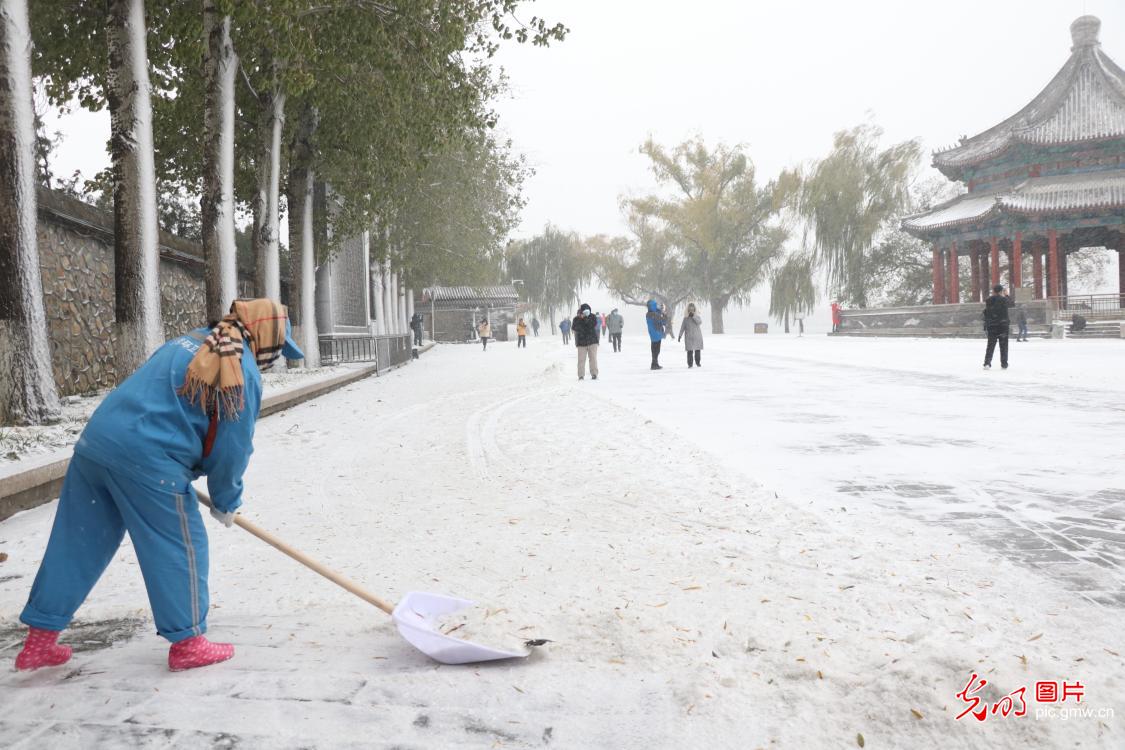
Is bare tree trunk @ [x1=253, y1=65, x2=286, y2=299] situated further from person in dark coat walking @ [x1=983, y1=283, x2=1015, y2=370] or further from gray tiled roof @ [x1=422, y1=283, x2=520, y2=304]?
gray tiled roof @ [x1=422, y1=283, x2=520, y2=304]

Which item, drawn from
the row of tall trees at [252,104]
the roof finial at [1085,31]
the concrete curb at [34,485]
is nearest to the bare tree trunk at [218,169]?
the row of tall trees at [252,104]

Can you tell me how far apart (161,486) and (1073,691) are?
3.04m

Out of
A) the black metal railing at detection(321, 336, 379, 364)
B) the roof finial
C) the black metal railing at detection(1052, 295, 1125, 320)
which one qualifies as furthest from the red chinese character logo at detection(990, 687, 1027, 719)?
the roof finial

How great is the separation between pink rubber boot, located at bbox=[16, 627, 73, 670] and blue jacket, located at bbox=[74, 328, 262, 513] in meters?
0.66

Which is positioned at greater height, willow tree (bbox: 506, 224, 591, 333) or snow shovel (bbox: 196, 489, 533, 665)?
willow tree (bbox: 506, 224, 591, 333)

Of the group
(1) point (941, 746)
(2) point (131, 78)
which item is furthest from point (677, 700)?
(2) point (131, 78)

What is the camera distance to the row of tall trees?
978 cm

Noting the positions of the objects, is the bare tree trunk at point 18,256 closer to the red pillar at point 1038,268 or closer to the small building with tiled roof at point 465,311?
the red pillar at point 1038,268

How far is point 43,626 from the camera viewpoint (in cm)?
288

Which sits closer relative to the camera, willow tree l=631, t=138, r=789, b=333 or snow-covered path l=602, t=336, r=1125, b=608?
snow-covered path l=602, t=336, r=1125, b=608

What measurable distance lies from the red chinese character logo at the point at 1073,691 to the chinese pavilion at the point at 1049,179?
37066 mm

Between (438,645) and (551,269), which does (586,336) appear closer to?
(438,645)

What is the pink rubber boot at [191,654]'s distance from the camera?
2900mm

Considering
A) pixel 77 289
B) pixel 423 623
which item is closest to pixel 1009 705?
→ pixel 423 623
